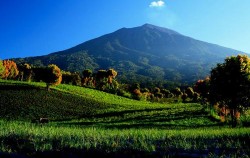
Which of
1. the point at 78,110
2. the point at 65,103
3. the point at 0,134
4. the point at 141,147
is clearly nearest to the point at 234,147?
the point at 141,147

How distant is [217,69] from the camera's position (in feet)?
151

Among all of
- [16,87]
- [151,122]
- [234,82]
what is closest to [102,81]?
[16,87]

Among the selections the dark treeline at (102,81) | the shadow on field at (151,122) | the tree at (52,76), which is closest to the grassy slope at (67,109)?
the shadow on field at (151,122)

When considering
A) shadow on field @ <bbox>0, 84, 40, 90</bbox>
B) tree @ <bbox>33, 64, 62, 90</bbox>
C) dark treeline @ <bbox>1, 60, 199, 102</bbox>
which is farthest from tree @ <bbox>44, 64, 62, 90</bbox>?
dark treeline @ <bbox>1, 60, 199, 102</bbox>

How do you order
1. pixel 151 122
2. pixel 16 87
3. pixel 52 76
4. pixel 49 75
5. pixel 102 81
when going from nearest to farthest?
pixel 151 122 → pixel 16 87 → pixel 52 76 → pixel 49 75 → pixel 102 81

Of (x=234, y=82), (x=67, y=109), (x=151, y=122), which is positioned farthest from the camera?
(x=67, y=109)

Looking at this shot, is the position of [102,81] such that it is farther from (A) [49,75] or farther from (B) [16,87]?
(B) [16,87]

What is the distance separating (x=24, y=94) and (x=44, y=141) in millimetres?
74618

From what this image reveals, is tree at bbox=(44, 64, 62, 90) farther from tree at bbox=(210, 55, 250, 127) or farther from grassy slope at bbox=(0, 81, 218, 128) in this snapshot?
tree at bbox=(210, 55, 250, 127)

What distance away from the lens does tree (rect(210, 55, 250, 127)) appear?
43.9 metres

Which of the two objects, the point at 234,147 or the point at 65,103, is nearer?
the point at 234,147

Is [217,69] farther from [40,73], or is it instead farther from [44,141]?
[40,73]

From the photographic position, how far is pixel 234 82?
44.3 metres

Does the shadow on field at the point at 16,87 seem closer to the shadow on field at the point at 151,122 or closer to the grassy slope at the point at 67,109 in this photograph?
the grassy slope at the point at 67,109
